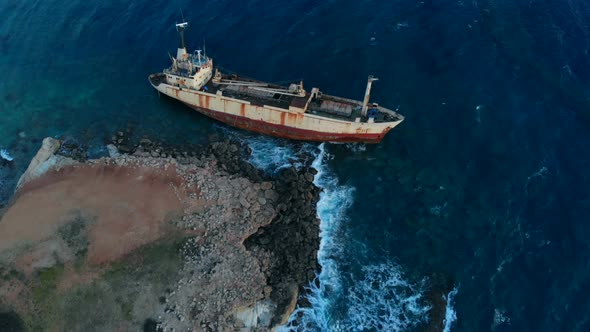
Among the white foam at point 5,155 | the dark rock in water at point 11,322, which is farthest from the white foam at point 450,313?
the white foam at point 5,155

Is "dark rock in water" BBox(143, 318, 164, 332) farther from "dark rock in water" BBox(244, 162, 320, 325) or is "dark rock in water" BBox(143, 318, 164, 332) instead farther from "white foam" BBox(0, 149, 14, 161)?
"white foam" BBox(0, 149, 14, 161)

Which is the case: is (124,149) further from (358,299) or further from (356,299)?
(358,299)

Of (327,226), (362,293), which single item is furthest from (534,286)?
(327,226)

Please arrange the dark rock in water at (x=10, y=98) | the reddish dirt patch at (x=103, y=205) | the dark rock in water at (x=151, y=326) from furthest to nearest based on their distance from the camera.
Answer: the dark rock in water at (x=10, y=98), the reddish dirt patch at (x=103, y=205), the dark rock in water at (x=151, y=326)

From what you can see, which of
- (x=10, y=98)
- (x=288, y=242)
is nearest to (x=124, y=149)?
(x=10, y=98)

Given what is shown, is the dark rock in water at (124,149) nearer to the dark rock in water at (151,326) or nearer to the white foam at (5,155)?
the white foam at (5,155)

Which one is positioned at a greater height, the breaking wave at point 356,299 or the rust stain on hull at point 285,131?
the rust stain on hull at point 285,131
